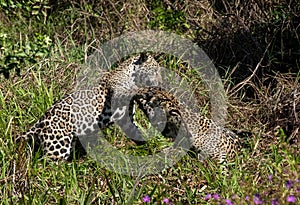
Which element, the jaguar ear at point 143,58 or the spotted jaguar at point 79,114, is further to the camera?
the jaguar ear at point 143,58

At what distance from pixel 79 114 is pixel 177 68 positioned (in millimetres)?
1617

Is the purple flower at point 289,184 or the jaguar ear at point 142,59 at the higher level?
the purple flower at point 289,184

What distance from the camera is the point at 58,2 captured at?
8.76 m

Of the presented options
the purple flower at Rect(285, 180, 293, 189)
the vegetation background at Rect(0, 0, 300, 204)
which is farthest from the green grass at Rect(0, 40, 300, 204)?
the purple flower at Rect(285, 180, 293, 189)

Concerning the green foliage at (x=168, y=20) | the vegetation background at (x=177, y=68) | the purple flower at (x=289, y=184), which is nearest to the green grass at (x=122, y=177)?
the vegetation background at (x=177, y=68)

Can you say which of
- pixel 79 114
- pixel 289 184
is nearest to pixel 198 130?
pixel 79 114

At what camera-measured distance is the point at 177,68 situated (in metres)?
7.32

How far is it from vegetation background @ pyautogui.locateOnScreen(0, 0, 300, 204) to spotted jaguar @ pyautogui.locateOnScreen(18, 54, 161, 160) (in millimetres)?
183

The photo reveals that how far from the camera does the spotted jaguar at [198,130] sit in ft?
18.4

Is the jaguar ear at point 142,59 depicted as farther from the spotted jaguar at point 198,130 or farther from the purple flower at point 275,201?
the purple flower at point 275,201

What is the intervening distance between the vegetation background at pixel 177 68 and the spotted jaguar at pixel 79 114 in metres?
0.18

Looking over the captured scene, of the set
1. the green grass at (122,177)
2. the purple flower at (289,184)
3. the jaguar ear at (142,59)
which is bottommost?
the green grass at (122,177)

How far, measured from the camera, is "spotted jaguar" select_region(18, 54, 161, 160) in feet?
19.6

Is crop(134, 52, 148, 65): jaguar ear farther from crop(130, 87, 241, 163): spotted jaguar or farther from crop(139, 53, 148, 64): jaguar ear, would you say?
crop(130, 87, 241, 163): spotted jaguar
